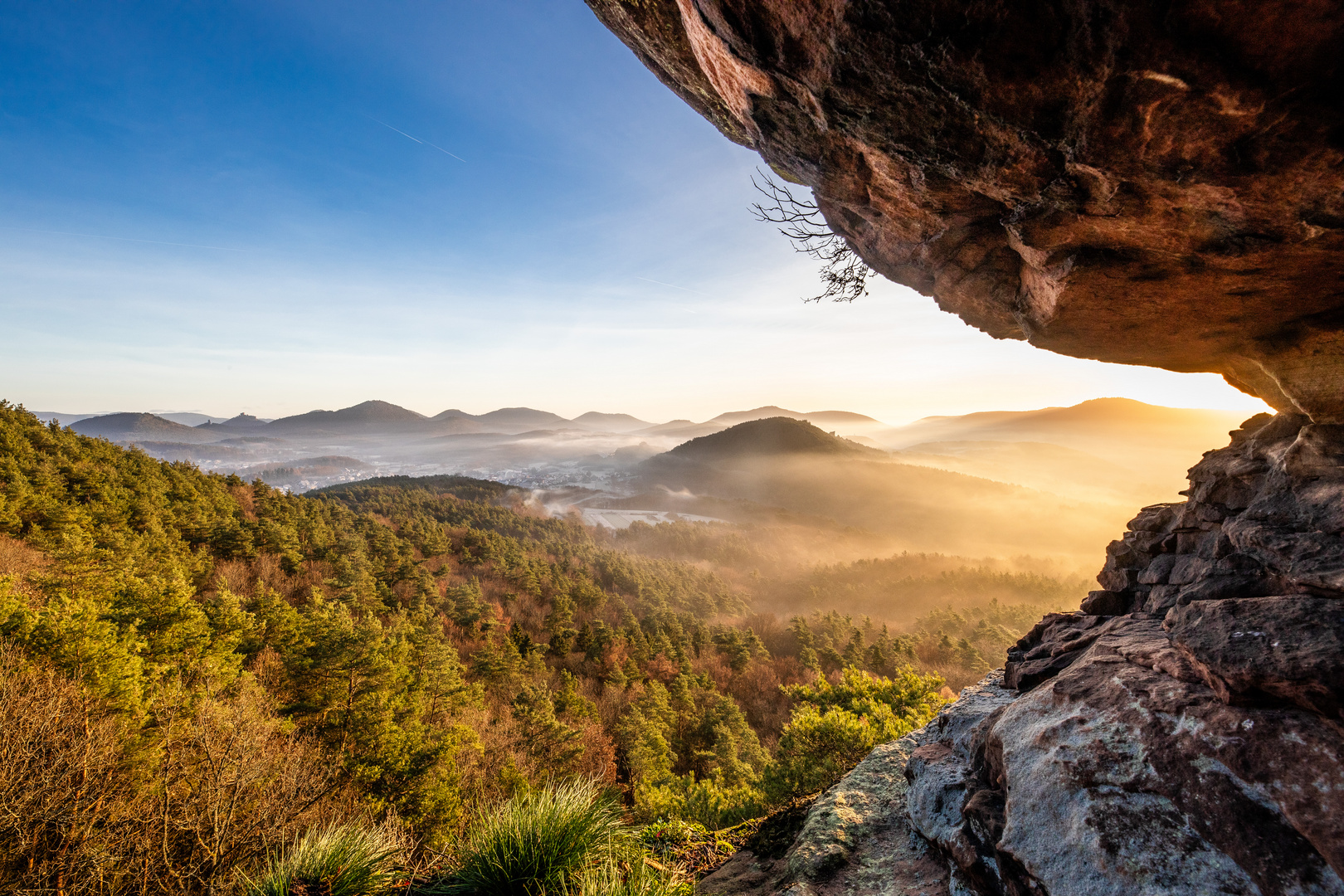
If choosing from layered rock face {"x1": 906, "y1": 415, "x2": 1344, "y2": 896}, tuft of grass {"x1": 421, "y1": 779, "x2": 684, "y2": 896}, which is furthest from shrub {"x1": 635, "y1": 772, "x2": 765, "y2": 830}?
layered rock face {"x1": 906, "y1": 415, "x2": 1344, "y2": 896}

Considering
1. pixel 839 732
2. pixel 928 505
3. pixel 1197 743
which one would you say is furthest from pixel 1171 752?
pixel 928 505

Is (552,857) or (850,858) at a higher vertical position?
(552,857)

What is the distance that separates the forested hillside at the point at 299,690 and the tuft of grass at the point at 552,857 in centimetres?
68

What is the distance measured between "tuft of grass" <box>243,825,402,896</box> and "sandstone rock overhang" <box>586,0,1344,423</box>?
8248 mm

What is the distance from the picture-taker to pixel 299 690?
700 inches

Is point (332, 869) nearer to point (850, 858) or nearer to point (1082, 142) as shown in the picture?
point (850, 858)

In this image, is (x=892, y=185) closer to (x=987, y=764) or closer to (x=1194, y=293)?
(x=1194, y=293)

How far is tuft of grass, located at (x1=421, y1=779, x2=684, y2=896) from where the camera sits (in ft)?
14.1

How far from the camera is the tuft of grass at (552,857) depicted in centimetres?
429

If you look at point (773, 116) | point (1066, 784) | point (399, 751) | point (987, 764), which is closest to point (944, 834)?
point (987, 764)

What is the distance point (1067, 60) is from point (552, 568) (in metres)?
63.2

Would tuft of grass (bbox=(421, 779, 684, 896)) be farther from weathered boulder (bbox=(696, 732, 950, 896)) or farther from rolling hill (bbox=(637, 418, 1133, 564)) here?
rolling hill (bbox=(637, 418, 1133, 564))

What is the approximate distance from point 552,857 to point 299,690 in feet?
64.5

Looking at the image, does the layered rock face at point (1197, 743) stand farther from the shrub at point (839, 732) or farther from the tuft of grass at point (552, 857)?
the shrub at point (839, 732)
